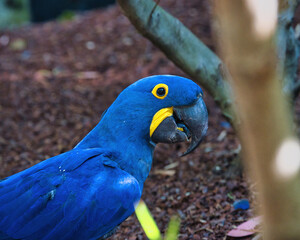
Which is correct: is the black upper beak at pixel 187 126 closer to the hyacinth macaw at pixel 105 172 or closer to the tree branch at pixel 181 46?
the hyacinth macaw at pixel 105 172

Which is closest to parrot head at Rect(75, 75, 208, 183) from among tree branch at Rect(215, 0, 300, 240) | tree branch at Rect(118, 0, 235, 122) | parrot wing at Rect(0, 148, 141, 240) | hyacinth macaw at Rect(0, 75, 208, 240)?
hyacinth macaw at Rect(0, 75, 208, 240)

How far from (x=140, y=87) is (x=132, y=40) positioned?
375cm

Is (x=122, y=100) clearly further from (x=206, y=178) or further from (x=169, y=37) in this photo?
(x=206, y=178)

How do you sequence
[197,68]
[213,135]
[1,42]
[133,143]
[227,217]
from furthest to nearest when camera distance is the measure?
[1,42], [213,135], [197,68], [227,217], [133,143]

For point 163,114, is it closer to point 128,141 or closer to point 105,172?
point 128,141

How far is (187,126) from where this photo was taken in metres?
2.41

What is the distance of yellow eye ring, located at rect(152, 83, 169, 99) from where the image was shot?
2.39 meters

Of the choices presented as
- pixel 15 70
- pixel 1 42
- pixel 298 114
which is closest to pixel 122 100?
pixel 298 114

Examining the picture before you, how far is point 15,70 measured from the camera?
226 inches

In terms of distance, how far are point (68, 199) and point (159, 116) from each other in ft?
2.18

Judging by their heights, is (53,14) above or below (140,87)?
below

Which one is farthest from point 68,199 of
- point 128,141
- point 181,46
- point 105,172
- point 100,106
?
point 100,106

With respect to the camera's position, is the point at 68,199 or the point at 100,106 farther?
the point at 100,106

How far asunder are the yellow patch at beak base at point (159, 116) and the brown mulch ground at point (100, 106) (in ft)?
2.63
